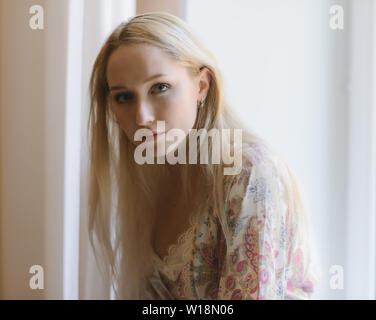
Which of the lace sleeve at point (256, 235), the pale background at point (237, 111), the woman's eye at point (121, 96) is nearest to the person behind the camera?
the lace sleeve at point (256, 235)

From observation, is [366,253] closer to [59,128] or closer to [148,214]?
[148,214]

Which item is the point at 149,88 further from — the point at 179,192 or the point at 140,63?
the point at 179,192

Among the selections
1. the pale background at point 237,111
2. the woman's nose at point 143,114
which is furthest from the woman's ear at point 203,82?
the pale background at point 237,111

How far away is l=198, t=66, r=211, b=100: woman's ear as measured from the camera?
88cm

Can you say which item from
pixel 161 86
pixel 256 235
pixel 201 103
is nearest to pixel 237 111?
pixel 201 103

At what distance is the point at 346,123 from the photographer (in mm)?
1100

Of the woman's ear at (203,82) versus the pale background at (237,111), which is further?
the pale background at (237,111)

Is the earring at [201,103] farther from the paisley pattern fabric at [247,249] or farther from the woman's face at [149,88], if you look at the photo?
the paisley pattern fabric at [247,249]

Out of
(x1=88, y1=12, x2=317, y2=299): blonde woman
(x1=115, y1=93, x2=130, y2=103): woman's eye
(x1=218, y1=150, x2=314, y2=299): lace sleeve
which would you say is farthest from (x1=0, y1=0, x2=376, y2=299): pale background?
(x1=218, y1=150, x2=314, y2=299): lace sleeve

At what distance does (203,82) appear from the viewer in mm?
884

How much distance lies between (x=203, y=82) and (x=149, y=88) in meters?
0.13

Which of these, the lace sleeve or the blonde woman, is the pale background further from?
the lace sleeve

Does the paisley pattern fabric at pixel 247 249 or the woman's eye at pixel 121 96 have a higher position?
the woman's eye at pixel 121 96

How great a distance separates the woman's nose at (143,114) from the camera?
0.81 metres
